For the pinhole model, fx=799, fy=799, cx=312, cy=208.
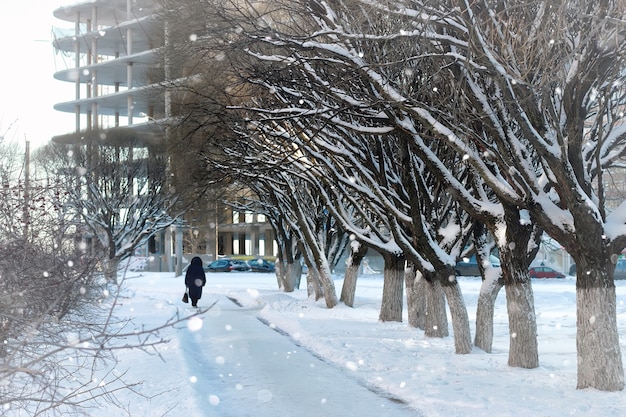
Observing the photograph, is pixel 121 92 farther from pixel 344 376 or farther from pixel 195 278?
pixel 344 376

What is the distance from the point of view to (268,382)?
11656 mm

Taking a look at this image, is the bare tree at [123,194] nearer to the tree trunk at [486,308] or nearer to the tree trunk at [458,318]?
the tree trunk at [458,318]

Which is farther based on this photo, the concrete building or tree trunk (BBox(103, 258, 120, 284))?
the concrete building

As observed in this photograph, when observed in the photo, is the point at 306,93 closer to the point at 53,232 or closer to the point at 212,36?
the point at 212,36

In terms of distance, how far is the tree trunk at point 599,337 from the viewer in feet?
33.0

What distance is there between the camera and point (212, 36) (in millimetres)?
12875

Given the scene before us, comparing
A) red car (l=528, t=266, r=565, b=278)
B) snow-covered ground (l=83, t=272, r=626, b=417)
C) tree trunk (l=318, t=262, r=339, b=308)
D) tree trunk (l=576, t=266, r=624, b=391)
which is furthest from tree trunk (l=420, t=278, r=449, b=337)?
red car (l=528, t=266, r=565, b=278)

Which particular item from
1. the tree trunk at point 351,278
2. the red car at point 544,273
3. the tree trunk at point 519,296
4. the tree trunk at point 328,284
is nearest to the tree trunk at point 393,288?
the tree trunk at point 351,278

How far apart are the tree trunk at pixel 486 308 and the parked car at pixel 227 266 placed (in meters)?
55.0

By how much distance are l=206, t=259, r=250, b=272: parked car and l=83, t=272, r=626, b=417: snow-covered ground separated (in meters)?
48.0

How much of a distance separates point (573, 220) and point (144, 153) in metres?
35.6

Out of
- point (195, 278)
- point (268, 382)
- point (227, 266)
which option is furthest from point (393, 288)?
point (227, 266)

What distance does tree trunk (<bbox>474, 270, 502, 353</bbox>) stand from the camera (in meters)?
13.9

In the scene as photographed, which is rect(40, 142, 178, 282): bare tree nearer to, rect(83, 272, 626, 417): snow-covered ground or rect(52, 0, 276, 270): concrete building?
rect(83, 272, 626, 417): snow-covered ground
